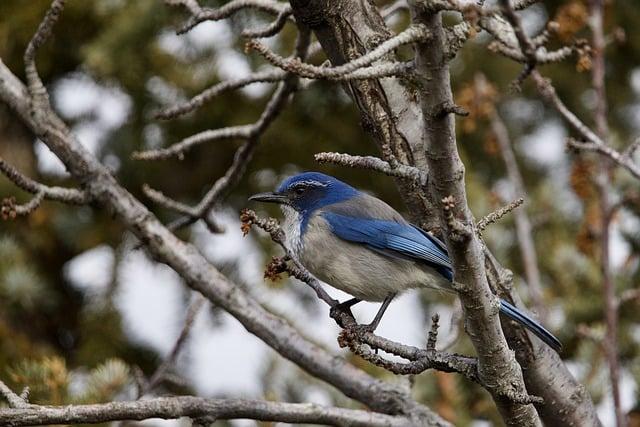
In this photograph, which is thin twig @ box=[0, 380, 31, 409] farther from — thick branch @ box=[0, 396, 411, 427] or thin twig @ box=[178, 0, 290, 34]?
thin twig @ box=[178, 0, 290, 34]

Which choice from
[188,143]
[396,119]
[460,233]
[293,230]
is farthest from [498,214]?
[293,230]

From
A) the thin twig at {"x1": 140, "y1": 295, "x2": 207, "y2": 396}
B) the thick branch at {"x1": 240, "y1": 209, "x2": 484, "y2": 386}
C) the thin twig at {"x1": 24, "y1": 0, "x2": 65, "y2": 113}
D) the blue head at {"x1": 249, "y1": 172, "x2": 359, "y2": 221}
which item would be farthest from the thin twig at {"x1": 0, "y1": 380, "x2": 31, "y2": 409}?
the blue head at {"x1": 249, "y1": 172, "x2": 359, "y2": 221}

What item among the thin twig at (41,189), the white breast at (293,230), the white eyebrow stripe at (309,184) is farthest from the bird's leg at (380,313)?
the thin twig at (41,189)

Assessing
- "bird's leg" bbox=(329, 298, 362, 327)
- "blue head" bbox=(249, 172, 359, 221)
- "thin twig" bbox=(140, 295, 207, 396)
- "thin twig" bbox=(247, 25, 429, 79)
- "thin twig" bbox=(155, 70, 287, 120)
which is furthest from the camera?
"blue head" bbox=(249, 172, 359, 221)

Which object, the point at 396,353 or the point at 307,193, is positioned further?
the point at 307,193

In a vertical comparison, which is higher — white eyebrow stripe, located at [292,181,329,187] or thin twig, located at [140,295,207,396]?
white eyebrow stripe, located at [292,181,329,187]

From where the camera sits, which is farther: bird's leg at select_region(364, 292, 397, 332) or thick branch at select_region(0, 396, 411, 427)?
bird's leg at select_region(364, 292, 397, 332)

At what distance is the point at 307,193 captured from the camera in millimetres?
4801

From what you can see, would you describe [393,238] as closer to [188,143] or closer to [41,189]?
[188,143]

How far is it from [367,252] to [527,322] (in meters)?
1.05

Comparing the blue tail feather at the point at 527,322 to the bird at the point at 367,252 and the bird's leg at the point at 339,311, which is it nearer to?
the bird at the point at 367,252

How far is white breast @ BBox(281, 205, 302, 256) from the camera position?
14.6ft

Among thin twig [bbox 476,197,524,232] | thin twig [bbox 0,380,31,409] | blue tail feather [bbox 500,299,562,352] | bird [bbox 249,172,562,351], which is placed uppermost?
bird [bbox 249,172,562,351]

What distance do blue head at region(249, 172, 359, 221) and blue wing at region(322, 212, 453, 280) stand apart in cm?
18
